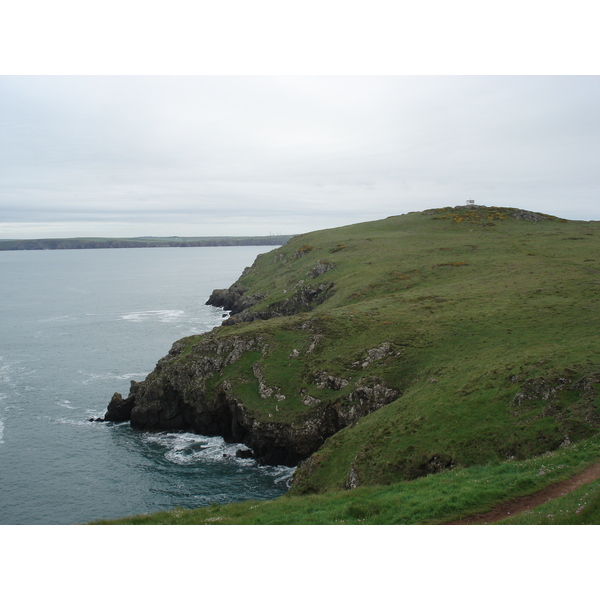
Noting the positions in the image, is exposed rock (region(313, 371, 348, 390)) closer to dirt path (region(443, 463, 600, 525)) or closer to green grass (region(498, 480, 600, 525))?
dirt path (region(443, 463, 600, 525))

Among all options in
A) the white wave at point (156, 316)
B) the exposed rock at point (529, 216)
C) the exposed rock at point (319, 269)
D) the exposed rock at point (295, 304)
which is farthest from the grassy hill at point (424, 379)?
the white wave at point (156, 316)

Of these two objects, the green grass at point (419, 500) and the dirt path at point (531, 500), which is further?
the green grass at point (419, 500)

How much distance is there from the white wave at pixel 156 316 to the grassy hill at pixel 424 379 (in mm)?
44799

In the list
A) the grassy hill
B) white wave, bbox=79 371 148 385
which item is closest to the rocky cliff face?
the grassy hill

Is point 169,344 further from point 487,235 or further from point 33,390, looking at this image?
point 487,235

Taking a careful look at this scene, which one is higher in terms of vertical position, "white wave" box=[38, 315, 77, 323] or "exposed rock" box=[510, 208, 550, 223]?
"exposed rock" box=[510, 208, 550, 223]

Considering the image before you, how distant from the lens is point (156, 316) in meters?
135

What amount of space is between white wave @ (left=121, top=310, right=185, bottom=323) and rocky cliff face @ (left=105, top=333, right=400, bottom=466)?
6744 cm

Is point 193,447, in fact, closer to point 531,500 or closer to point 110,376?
point 110,376

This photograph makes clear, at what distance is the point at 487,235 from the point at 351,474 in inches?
3859

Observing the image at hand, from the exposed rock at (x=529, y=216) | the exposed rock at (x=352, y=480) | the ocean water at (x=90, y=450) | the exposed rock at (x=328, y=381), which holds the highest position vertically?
the exposed rock at (x=529, y=216)

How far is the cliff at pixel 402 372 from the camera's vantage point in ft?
110

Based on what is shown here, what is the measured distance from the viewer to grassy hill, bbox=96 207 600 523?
83.1 feet

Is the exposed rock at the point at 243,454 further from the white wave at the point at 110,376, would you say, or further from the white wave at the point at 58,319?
the white wave at the point at 58,319
